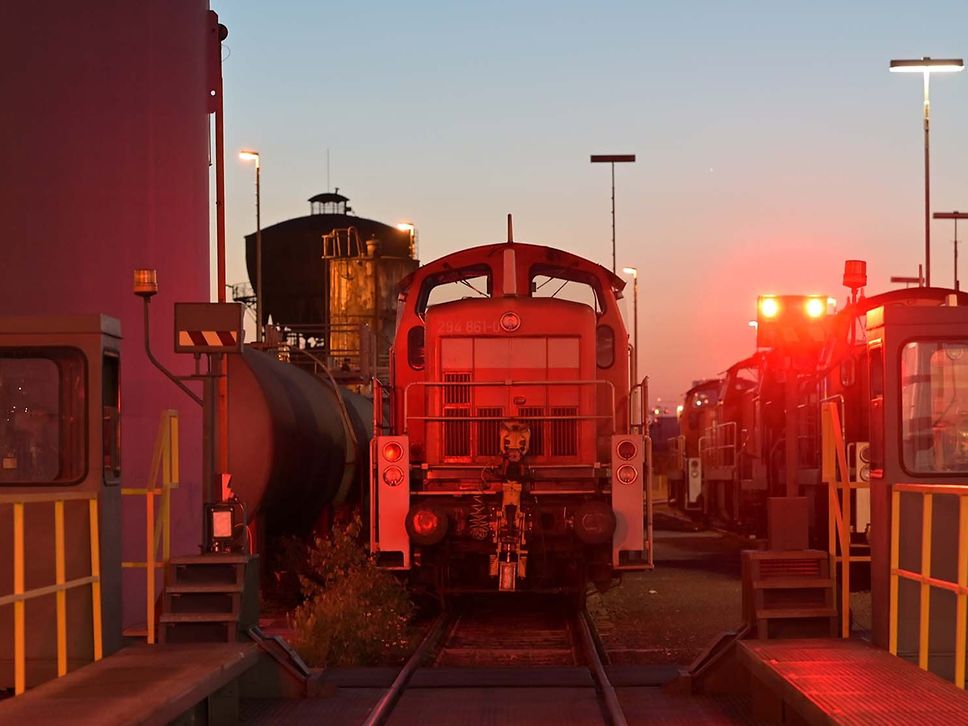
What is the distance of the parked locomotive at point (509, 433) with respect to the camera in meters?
13.8

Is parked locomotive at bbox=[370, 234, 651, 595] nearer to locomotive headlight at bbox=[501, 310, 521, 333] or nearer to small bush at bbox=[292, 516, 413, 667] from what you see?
locomotive headlight at bbox=[501, 310, 521, 333]

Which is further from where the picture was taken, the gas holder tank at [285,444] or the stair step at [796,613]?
the gas holder tank at [285,444]

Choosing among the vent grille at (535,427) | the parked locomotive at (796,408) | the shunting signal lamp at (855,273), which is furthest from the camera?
the shunting signal lamp at (855,273)

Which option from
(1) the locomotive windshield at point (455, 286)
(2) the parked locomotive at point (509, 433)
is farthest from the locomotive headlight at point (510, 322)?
(1) the locomotive windshield at point (455, 286)

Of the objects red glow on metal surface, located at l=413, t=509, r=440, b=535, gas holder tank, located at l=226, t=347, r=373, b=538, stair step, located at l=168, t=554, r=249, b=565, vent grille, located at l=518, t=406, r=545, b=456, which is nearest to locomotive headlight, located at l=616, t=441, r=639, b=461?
vent grille, located at l=518, t=406, r=545, b=456

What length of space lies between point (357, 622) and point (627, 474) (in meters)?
3.09

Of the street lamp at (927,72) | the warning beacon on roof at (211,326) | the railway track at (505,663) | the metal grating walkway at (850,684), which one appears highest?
the street lamp at (927,72)

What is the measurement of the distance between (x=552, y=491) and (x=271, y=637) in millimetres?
4642

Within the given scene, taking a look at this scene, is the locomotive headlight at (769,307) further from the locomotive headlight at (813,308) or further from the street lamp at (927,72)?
the street lamp at (927,72)

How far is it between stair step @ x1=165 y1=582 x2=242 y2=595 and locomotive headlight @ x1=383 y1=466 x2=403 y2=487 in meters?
4.45

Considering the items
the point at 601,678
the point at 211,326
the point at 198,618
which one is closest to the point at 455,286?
the point at 211,326

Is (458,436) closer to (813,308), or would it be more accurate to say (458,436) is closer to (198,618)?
(813,308)

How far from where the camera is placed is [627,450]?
13.8 m

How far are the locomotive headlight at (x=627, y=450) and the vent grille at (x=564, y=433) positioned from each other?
0.83m
